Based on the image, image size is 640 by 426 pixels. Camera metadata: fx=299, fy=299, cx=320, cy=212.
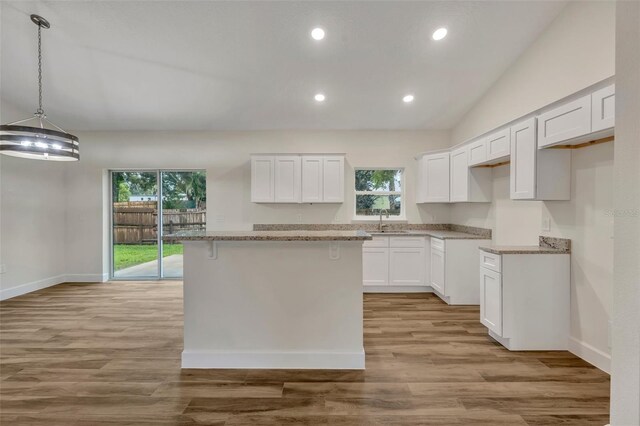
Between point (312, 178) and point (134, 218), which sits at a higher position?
point (312, 178)

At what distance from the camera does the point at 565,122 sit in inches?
99.0

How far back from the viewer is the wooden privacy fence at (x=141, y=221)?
18.4 feet

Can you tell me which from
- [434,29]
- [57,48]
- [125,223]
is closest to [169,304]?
[125,223]

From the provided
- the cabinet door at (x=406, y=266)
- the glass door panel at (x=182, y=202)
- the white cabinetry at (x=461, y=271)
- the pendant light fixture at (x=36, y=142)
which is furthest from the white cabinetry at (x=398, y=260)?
the pendant light fixture at (x=36, y=142)

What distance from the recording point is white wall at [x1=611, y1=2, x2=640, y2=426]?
81 cm

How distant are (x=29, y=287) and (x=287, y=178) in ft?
14.7

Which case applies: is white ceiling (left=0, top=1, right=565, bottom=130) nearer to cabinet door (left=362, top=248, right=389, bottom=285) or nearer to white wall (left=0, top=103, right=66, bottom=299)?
white wall (left=0, top=103, right=66, bottom=299)

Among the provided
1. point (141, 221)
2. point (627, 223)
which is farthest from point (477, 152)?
point (141, 221)

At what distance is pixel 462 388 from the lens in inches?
88.0

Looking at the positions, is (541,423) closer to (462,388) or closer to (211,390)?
(462,388)

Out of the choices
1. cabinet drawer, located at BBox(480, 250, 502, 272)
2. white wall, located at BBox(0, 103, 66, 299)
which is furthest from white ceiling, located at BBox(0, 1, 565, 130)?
cabinet drawer, located at BBox(480, 250, 502, 272)

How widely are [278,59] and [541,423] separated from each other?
4.11 metres

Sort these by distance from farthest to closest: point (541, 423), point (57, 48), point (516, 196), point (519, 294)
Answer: point (57, 48)
point (516, 196)
point (519, 294)
point (541, 423)

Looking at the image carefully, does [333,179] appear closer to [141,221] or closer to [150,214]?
[150,214]
